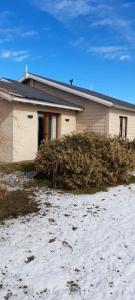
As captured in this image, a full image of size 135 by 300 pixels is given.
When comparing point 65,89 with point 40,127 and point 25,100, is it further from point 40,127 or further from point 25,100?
point 25,100

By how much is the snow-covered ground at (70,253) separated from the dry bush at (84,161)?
1.42 m

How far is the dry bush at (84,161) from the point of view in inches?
373

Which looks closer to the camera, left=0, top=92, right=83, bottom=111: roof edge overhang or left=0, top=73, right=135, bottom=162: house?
left=0, top=92, right=83, bottom=111: roof edge overhang

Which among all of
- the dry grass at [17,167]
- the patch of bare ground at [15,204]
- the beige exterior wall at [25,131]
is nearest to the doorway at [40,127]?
the beige exterior wall at [25,131]

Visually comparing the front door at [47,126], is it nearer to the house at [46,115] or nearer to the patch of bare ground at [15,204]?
the house at [46,115]

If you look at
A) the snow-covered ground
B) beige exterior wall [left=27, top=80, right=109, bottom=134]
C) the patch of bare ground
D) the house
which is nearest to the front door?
the house

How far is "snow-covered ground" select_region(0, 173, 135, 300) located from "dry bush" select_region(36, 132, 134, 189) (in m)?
1.42

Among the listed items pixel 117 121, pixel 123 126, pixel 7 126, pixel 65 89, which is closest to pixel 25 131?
pixel 7 126

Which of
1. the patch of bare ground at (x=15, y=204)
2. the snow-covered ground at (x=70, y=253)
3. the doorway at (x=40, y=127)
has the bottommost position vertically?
the snow-covered ground at (x=70, y=253)

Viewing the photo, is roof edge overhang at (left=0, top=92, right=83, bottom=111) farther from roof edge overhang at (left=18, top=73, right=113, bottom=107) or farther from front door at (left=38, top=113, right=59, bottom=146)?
roof edge overhang at (left=18, top=73, right=113, bottom=107)

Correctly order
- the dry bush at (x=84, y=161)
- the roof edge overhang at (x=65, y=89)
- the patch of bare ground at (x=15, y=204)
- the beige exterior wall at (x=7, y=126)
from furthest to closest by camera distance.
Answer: the roof edge overhang at (x=65, y=89) < the beige exterior wall at (x=7, y=126) < the dry bush at (x=84, y=161) < the patch of bare ground at (x=15, y=204)

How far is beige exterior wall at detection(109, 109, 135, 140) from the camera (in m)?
18.3

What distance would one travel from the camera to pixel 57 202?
8.20 meters

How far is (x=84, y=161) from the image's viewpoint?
9562mm
